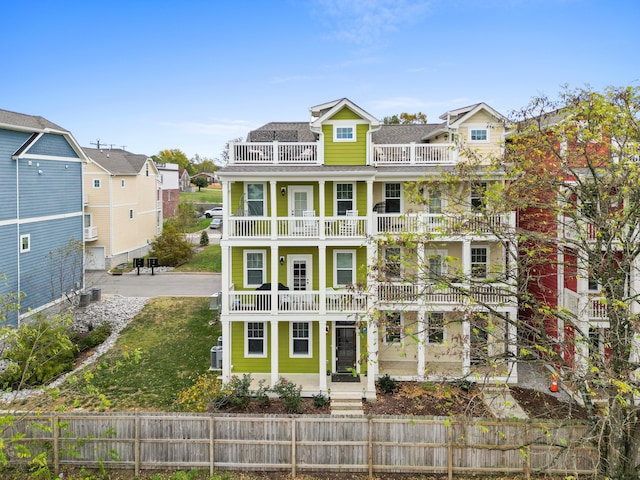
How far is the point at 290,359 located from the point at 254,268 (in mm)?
3830

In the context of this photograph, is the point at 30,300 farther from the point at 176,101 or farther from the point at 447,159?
the point at 447,159

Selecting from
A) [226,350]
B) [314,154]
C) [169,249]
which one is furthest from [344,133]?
[169,249]

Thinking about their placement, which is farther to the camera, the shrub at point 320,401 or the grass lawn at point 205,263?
the grass lawn at point 205,263

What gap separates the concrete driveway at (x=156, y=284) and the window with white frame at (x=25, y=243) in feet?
18.2

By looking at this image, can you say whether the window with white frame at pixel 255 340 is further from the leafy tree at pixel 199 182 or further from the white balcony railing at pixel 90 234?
the leafy tree at pixel 199 182

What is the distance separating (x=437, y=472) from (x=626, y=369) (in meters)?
4.97

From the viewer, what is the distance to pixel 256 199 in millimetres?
16422

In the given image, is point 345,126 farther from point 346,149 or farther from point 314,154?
point 314,154

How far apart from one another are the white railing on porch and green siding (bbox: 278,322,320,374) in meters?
1.37

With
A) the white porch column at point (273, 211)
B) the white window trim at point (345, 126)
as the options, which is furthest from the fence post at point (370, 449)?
the white window trim at point (345, 126)

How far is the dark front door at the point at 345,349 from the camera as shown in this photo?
643 inches

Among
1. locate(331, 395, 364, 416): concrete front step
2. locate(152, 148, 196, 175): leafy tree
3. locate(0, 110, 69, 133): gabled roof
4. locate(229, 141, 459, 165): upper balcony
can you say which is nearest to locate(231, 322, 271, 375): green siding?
locate(331, 395, 364, 416): concrete front step

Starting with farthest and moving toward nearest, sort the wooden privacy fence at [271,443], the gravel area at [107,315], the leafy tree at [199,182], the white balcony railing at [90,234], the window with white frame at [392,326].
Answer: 1. the leafy tree at [199,182]
2. the white balcony railing at [90,234]
3. the gravel area at [107,315]
4. the wooden privacy fence at [271,443]
5. the window with white frame at [392,326]

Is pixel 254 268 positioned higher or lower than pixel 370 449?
higher
